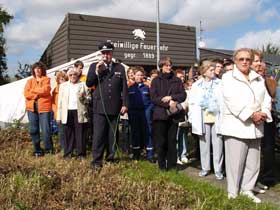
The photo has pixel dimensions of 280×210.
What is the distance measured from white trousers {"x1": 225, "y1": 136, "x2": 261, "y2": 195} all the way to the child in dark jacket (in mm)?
2794

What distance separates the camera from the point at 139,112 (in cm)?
727

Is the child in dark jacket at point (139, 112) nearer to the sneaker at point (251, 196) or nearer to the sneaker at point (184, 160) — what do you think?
the sneaker at point (184, 160)

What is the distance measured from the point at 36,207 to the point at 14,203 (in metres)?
0.21

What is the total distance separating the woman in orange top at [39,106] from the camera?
295 inches

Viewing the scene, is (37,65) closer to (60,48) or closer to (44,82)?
(44,82)

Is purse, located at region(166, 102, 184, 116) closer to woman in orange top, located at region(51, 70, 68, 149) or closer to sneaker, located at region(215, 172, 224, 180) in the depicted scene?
sneaker, located at region(215, 172, 224, 180)

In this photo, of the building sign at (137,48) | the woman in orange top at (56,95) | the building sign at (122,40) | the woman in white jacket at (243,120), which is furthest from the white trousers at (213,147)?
the building sign at (137,48)

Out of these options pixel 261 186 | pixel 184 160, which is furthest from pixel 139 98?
pixel 261 186

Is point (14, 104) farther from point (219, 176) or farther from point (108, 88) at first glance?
point (219, 176)

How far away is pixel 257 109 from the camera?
14.3 ft

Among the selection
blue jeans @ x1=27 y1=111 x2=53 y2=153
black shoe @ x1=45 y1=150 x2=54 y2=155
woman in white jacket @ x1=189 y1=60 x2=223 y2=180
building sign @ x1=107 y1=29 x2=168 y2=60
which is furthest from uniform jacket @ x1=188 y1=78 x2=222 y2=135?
building sign @ x1=107 y1=29 x2=168 y2=60

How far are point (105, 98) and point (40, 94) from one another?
200 centimetres

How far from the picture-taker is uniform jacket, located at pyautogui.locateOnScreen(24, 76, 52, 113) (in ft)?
24.6

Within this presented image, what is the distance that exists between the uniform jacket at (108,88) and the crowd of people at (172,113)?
0.02m
